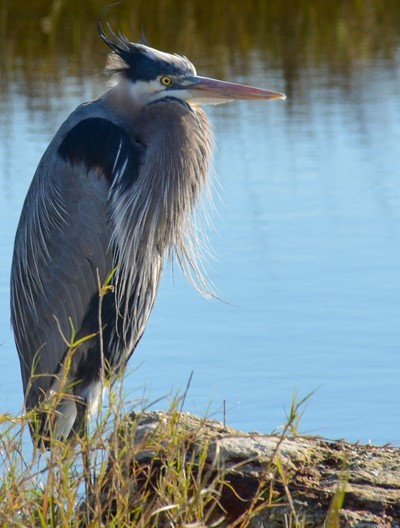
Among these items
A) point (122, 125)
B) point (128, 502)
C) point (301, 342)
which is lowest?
point (301, 342)

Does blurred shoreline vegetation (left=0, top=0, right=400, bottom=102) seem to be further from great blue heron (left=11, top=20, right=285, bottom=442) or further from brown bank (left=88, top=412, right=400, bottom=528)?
brown bank (left=88, top=412, right=400, bottom=528)

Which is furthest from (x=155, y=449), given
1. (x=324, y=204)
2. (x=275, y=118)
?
(x=275, y=118)

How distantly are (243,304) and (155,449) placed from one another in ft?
11.1

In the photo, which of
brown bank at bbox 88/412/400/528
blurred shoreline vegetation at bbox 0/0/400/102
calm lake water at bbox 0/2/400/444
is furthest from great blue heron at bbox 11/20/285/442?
blurred shoreline vegetation at bbox 0/0/400/102

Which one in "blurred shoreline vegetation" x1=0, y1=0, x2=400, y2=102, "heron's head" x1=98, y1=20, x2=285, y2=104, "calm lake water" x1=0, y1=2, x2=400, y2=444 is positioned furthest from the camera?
"blurred shoreline vegetation" x1=0, y1=0, x2=400, y2=102

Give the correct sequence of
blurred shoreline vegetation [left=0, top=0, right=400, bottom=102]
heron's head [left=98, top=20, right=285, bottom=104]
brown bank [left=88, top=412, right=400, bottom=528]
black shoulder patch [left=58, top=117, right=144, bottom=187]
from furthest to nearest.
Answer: blurred shoreline vegetation [left=0, top=0, right=400, bottom=102], heron's head [left=98, top=20, right=285, bottom=104], black shoulder patch [left=58, top=117, right=144, bottom=187], brown bank [left=88, top=412, right=400, bottom=528]

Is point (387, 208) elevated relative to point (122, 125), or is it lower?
lower

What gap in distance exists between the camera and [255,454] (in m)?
3.46

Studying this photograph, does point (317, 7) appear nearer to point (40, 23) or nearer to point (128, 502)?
point (40, 23)

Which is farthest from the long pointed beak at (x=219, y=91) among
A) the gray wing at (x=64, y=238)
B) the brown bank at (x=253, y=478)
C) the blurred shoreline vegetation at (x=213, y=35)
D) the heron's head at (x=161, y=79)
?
the blurred shoreline vegetation at (x=213, y=35)

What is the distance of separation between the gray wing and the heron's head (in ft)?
0.67

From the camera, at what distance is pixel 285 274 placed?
277 inches

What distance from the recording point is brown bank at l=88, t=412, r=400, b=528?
3203 millimetres

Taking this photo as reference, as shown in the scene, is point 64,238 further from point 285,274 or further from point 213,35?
point 213,35
